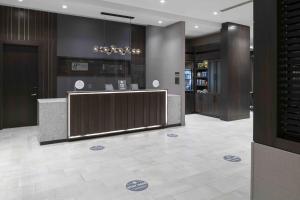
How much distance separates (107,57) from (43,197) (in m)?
5.90

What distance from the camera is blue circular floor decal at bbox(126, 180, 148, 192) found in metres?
2.93

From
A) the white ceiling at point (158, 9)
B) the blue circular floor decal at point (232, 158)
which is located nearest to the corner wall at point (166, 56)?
the white ceiling at point (158, 9)

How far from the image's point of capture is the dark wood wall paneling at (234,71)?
8039 millimetres

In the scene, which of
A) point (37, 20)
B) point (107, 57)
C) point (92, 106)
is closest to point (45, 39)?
point (37, 20)

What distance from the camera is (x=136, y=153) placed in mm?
4477

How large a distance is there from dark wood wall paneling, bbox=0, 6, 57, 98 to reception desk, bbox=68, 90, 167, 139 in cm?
223

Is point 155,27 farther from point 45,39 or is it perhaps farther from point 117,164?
point 117,164

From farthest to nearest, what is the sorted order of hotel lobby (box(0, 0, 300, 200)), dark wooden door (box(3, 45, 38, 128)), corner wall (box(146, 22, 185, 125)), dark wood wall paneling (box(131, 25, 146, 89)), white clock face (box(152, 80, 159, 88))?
1. dark wood wall paneling (box(131, 25, 146, 89))
2. white clock face (box(152, 80, 159, 88))
3. corner wall (box(146, 22, 185, 125))
4. dark wooden door (box(3, 45, 38, 128))
5. hotel lobby (box(0, 0, 300, 200))

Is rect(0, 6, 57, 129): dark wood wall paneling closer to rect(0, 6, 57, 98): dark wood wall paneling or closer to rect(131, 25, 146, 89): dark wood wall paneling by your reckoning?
rect(0, 6, 57, 98): dark wood wall paneling

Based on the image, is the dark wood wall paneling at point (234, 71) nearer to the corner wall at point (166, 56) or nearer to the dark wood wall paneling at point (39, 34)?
the corner wall at point (166, 56)

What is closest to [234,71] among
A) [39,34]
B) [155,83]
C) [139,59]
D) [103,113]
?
[155,83]

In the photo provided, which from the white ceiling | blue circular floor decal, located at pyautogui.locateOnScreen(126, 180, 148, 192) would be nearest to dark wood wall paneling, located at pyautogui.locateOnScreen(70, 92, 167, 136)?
the white ceiling

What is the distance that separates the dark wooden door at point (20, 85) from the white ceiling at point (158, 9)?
145cm

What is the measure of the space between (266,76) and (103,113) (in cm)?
502
